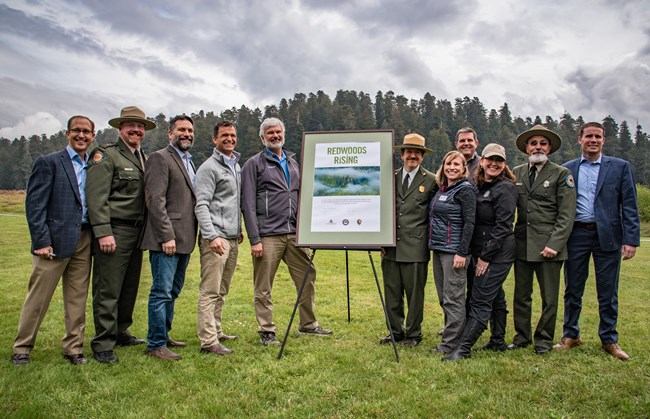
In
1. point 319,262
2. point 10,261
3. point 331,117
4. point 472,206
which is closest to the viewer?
point 472,206

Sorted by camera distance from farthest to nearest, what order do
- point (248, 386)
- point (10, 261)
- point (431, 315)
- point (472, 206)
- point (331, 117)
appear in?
point (331, 117) → point (10, 261) → point (431, 315) → point (472, 206) → point (248, 386)

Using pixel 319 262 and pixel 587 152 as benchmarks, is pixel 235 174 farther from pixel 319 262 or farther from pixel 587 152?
pixel 319 262

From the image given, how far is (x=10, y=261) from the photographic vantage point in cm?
1403

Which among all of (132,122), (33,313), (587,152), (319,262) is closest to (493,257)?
(587,152)

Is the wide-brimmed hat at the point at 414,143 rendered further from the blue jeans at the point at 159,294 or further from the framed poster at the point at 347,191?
the blue jeans at the point at 159,294

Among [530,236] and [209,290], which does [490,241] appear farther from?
[209,290]

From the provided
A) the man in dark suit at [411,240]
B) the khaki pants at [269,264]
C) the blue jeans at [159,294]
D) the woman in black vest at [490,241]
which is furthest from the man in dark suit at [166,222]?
the woman in black vest at [490,241]

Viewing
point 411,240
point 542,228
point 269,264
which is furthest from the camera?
point 269,264

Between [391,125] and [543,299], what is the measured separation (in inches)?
3643

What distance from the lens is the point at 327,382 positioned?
15.2 feet

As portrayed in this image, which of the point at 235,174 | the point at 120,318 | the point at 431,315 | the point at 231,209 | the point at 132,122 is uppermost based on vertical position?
the point at 132,122

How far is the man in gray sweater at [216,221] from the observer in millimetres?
5590

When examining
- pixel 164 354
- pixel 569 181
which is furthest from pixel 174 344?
pixel 569 181

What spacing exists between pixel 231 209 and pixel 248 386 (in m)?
2.27
